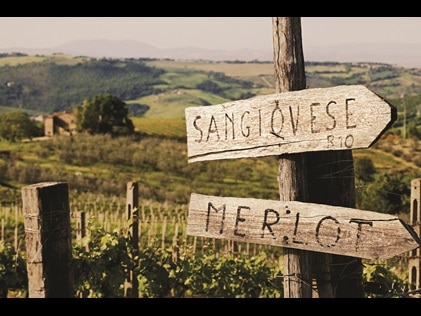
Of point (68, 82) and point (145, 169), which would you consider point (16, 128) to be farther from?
point (68, 82)

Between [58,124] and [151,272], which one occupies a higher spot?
[58,124]

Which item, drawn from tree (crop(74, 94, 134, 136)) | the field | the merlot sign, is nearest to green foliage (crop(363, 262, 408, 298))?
the merlot sign

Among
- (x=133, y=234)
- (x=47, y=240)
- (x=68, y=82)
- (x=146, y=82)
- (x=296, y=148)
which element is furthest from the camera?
(x=146, y=82)

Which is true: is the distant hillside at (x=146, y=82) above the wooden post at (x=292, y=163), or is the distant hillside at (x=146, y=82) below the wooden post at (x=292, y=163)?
above

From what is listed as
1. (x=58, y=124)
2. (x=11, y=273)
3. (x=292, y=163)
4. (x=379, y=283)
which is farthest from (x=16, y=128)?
(x=292, y=163)

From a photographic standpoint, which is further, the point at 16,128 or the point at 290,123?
the point at 16,128

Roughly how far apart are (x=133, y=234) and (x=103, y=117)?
43.4 m

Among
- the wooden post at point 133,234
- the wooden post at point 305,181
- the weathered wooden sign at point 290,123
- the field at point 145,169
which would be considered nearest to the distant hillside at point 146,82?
the field at point 145,169

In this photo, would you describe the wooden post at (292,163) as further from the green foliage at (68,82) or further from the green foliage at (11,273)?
the green foliage at (68,82)

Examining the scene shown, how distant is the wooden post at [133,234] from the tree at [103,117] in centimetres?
4167

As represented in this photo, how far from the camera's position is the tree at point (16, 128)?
50.3 metres

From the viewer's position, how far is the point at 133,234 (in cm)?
846

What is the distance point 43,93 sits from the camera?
9225 centimetres
